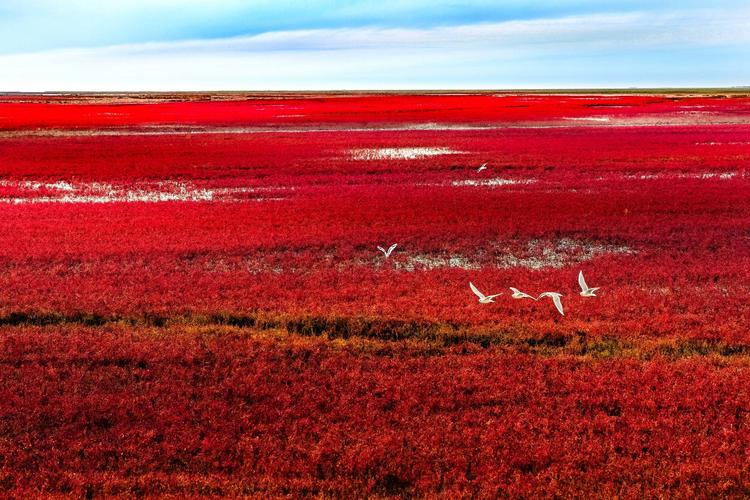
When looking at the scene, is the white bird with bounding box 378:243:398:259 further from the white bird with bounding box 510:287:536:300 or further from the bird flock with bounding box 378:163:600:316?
the white bird with bounding box 510:287:536:300

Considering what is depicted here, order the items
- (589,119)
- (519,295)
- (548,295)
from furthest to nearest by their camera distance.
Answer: (589,119) < (548,295) < (519,295)

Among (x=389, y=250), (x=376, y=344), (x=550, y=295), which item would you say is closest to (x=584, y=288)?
(x=550, y=295)

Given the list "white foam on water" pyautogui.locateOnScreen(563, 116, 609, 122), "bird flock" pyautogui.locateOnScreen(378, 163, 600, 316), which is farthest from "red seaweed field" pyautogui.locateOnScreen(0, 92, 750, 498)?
"white foam on water" pyautogui.locateOnScreen(563, 116, 609, 122)

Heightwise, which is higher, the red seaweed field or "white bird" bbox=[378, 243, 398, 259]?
"white bird" bbox=[378, 243, 398, 259]

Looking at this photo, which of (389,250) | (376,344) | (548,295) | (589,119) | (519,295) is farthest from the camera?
(589,119)

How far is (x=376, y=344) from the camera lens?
932 cm

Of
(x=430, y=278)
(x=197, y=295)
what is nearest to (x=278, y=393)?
(x=197, y=295)

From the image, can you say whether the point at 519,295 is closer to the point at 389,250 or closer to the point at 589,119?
the point at 389,250

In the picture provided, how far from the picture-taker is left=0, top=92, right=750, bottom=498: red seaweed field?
616cm

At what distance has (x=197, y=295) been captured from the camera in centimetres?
1166

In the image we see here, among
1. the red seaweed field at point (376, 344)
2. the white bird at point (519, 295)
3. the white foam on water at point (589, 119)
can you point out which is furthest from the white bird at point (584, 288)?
the white foam on water at point (589, 119)

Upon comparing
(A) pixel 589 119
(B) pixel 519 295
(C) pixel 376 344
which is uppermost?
(A) pixel 589 119

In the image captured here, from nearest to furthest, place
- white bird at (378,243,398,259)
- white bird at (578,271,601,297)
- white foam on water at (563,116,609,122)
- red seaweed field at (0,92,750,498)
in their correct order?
1. red seaweed field at (0,92,750,498)
2. white bird at (578,271,601,297)
3. white bird at (378,243,398,259)
4. white foam on water at (563,116,609,122)

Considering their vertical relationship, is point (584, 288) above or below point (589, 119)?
below
